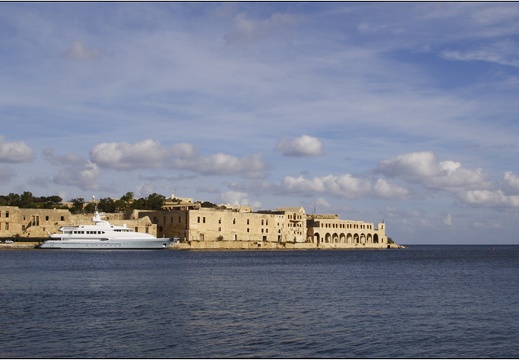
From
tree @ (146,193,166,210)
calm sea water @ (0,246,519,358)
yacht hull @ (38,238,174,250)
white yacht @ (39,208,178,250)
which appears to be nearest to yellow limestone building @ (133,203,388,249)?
tree @ (146,193,166,210)

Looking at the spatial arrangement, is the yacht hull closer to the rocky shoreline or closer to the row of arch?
the rocky shoreline

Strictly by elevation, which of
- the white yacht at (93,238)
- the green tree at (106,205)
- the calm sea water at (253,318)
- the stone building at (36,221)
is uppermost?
the green tree at (106,205)

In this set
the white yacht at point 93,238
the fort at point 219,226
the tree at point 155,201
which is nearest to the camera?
the white yacht at point 93,238

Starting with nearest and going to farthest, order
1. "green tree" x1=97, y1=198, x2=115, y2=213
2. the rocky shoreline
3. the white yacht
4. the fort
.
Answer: the white yacht
the rocky shoreline
the fort
"green tree" x1=97, y1=198, x2=115, y2=213

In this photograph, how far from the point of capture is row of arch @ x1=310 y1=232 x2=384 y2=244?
116125mm

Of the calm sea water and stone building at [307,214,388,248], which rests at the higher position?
stone building at [307,214,388,248]

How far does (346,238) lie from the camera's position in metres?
124

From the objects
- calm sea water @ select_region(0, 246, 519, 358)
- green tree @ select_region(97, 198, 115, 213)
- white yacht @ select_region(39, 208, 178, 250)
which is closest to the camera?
calm sea water @ select_region(0, 246, 519, 358)

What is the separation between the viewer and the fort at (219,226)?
280ft

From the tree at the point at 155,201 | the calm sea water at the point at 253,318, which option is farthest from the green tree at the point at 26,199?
the calm sea water at the point at 253,318

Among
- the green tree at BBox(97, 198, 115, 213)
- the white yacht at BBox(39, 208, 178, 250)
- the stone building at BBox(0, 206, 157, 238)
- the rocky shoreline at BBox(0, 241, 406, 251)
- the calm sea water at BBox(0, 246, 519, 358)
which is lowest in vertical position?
the calm sea water at BBox(0, 246, 519, 358)

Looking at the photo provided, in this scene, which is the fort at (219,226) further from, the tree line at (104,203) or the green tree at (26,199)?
the green tree at (26,199)

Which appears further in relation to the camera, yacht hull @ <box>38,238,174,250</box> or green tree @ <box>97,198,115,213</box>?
green tree @ <box>97,198,115,213</box>

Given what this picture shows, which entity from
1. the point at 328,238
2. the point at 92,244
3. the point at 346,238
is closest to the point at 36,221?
the point at 92,244
